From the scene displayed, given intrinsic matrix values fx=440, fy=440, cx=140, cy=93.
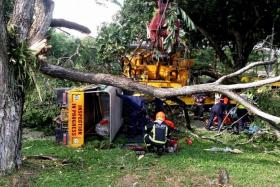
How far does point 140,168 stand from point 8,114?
104 inches

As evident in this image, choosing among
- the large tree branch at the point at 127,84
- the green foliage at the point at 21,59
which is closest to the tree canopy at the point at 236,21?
the large tree branch at the point at 127,84

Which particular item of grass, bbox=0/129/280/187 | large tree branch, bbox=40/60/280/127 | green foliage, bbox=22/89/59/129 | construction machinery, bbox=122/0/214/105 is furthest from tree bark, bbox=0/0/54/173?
construction machinery, bbox=122/0/214/105

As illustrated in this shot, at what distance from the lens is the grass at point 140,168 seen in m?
7.53

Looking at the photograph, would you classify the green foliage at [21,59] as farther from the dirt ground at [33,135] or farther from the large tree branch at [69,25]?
the dirt ground at [33,135]

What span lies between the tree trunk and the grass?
32cm

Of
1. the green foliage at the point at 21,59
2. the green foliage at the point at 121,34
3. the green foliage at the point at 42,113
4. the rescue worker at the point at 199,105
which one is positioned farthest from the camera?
the green foliage at the point at 121,34

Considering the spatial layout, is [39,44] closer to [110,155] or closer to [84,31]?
[84,31]

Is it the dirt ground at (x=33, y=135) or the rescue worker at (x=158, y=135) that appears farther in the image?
the dirt ground at (x=33, y=135)

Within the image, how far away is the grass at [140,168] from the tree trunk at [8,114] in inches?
12.5

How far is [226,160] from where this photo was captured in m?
9.22

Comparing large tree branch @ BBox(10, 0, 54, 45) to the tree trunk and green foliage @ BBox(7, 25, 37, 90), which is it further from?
the tree trunk

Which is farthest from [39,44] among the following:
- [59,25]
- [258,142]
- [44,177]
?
[258,142]

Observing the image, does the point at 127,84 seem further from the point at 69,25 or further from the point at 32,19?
the point at 32,19

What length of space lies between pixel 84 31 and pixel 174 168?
3267 mm
